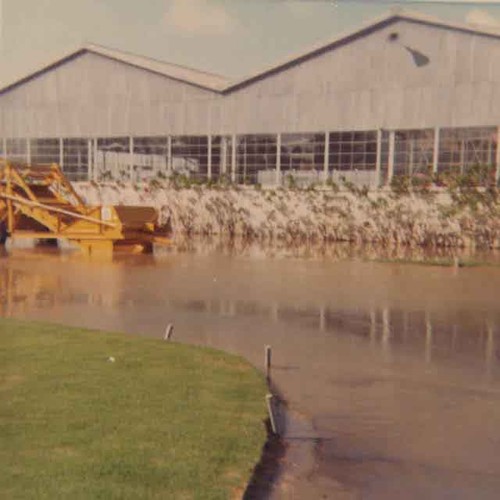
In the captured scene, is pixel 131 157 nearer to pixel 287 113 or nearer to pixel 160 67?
pixel 160 67

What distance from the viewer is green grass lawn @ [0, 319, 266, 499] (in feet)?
11.5

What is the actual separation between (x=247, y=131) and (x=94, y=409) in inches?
873

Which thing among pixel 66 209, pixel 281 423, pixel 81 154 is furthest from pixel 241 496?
pixel 81 154

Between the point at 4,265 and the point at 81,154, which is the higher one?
the point at 81,154

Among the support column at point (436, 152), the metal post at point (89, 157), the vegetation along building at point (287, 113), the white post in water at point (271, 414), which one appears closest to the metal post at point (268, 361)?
the white post in water at point (271, 414)

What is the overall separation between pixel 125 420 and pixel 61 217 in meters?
15.3

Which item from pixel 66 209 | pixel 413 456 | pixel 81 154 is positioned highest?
pixel 81 154

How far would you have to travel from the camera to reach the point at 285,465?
13.6 feet

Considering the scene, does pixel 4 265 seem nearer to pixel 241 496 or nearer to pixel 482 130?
pixel 241 496

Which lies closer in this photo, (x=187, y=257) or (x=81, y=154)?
(x=187, y=257)

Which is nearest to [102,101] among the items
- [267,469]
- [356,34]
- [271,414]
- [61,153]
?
[61,153]

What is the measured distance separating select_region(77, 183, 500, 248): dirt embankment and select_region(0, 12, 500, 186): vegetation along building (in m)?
0.93

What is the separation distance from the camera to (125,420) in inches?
174

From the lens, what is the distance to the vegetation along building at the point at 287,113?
21266 millimetres
